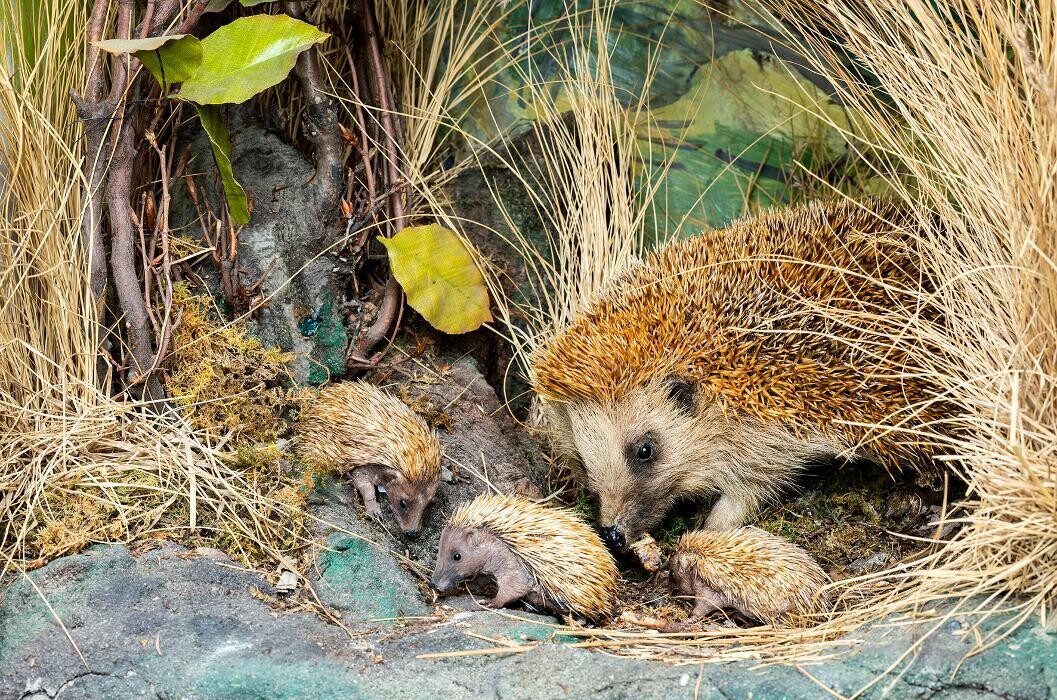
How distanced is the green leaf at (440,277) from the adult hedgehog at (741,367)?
0.42 m

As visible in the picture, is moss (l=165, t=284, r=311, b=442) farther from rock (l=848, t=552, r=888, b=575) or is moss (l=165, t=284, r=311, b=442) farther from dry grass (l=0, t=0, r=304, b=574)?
rock (l=848, t=552, r=888, b=575)

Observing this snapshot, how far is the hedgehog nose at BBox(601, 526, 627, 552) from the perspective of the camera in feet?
15.5

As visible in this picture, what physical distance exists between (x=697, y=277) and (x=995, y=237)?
1.21 meters

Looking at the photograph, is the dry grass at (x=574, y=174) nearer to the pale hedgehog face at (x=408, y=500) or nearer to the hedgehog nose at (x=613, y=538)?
the hedgehog nose at (x=613, y=538)

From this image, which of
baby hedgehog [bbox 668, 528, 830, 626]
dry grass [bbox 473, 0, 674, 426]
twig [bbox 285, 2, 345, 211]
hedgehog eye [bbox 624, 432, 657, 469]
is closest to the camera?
baby hedgehog [bbox 668, 528, 830, 626]

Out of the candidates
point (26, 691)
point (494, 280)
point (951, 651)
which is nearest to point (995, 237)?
point (951, 651)

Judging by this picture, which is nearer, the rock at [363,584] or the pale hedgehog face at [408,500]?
the rock at [363,584]

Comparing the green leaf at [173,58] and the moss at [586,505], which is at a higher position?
the green leaf at [173,58]

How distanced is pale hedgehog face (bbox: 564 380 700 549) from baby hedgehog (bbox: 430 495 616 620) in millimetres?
373

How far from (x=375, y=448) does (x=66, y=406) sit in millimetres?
1252

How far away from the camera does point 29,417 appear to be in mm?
4227

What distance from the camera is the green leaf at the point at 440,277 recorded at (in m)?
4.99

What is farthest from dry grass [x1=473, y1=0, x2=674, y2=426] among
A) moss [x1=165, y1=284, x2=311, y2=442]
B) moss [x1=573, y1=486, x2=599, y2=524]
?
moss [x1=165, y1=284, x2=311, y2=442]

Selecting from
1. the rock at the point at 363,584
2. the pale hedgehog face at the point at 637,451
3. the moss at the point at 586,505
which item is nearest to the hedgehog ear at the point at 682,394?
the pale hedgehog face at the point at 637,451
